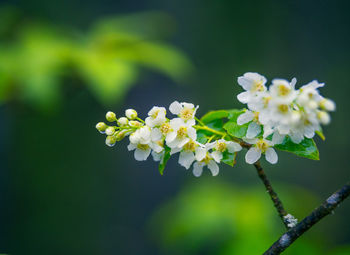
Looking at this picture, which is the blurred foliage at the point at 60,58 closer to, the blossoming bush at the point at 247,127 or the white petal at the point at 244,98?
the blossoming bush at the point at 247,127

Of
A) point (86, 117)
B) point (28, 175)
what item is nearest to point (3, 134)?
point (28, 175)

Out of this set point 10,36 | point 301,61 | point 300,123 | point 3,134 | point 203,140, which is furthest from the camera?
point 301,61

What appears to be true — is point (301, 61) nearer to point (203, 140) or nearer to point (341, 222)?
point (341, 222)

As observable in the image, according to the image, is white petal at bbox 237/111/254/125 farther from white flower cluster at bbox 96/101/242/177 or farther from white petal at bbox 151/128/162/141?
white petal at bbox 151/128/162/141

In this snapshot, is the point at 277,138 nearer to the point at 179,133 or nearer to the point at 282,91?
the point at 282,91

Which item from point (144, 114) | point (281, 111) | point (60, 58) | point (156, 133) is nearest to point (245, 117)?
point (281, 111)

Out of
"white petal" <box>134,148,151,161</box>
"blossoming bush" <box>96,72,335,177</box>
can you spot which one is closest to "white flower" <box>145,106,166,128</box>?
"blossoming bush" <box>96,72,335,177</box>

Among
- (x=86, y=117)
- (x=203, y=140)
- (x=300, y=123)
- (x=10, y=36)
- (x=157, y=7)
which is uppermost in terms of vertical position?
(x=157, y=7)
